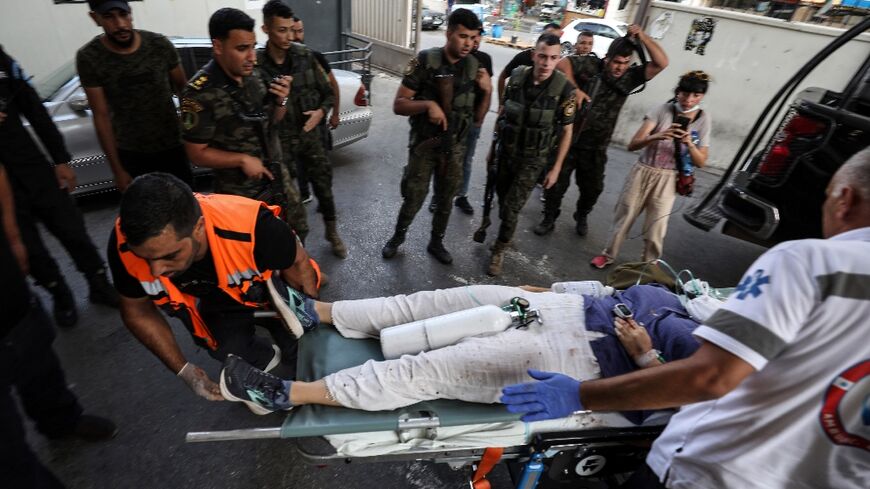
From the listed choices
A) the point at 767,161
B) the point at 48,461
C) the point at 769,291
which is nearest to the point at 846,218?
the point at 769,291

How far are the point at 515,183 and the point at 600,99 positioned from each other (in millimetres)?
1251

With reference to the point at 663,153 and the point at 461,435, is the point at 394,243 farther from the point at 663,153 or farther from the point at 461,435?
the point at 663,153

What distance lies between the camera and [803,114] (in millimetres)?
2877

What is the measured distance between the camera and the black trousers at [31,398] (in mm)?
1377

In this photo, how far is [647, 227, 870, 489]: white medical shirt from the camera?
92cm

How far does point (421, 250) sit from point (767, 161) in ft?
8.93

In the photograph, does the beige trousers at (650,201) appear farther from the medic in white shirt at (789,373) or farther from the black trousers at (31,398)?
the black trousers at (31,398)

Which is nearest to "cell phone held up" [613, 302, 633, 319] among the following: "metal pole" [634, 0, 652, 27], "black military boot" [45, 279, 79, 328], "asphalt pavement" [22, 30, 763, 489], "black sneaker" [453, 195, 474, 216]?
"asphalt pavement" [22, 30, 763, 489]

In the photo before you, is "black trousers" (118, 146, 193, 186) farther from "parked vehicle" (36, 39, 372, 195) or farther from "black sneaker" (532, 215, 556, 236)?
"black sneaker" (532, 215, 556, 236)

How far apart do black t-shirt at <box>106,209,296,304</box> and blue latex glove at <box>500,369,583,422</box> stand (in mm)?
1079

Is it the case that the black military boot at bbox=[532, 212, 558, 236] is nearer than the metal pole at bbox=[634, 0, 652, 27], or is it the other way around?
the black military boot at bbox=[532, 212, 558, 236]

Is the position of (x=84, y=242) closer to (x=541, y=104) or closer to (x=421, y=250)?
(x=421, y=250)

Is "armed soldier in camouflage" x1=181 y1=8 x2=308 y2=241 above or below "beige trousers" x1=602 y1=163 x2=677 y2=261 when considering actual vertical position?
above

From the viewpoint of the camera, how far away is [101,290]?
2775 millimetres
